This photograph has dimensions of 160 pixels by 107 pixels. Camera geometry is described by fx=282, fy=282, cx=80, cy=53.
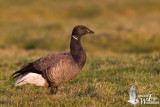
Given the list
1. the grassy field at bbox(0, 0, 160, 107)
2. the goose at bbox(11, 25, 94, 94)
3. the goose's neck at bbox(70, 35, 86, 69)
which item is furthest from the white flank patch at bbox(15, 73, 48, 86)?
the goose's neck at bbox(70, 35, 86, 69)

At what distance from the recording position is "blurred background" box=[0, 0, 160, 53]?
2136 cm

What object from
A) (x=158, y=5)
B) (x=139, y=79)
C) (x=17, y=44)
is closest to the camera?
(x=139, y=79)

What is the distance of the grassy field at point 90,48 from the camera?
7.36 meters

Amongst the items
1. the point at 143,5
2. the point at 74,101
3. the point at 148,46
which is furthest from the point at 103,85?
the point at 143,5

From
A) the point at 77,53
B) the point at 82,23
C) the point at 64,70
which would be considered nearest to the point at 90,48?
the point at 82,23

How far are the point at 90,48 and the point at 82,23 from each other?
411 inches

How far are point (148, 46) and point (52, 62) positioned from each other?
14234mm

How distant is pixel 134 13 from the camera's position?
38938 mm

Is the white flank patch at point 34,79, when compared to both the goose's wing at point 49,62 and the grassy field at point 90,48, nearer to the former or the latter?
the goose's wing at point 49,62

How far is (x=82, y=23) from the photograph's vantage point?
101 ft

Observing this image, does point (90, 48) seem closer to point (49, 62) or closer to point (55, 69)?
point (49, 62)

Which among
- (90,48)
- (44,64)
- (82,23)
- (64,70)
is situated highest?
(82,23)

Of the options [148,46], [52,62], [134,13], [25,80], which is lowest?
[25,80]

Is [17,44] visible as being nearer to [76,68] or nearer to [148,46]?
[148,46]
